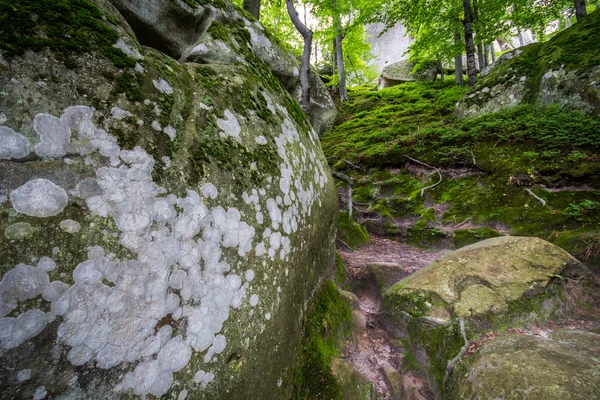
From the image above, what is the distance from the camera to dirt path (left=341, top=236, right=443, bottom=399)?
2422 millimetres

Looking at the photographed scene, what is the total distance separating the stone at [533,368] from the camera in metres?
1.66

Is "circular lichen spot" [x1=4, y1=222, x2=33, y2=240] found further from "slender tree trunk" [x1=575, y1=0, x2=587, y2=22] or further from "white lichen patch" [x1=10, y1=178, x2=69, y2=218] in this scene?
"slender tree trunk" [x1=575, y1=0, x2=587, y2=22]

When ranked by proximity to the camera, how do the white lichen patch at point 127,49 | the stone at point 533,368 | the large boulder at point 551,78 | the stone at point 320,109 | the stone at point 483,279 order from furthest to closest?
the stone at point 320,109
the large boulder at point 551,78
the stone at point 483,279
the stone at point 533,368
the white lichen patch at point 127,49

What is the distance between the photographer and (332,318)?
Result: 8.57ft

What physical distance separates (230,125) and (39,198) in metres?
1.15

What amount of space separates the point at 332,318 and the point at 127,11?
3693mm

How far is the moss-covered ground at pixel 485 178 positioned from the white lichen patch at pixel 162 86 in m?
5.29

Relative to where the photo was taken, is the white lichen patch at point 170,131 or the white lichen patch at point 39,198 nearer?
the white lichen patch at point 39,198

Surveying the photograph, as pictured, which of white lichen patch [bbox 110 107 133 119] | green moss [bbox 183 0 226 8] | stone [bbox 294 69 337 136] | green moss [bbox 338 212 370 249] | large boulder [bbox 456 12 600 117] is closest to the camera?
white lichen patch [bbox 110 107 133 119]

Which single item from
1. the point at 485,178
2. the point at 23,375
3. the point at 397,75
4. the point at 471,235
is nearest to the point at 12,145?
the point at 23,375

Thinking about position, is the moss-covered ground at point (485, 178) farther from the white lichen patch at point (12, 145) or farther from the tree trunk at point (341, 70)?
the tree trunk at point (341, 70)

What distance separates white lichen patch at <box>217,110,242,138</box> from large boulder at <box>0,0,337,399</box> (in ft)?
0.03

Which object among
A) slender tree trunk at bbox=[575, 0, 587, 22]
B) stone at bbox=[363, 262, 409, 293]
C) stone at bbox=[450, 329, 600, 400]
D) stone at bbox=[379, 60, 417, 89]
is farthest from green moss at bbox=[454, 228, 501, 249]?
stone at bbox=[379, 60, 417, 89]

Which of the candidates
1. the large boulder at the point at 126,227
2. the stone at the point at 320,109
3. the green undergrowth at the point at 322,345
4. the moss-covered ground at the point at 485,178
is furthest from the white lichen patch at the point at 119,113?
the stone at the point at 320,109
